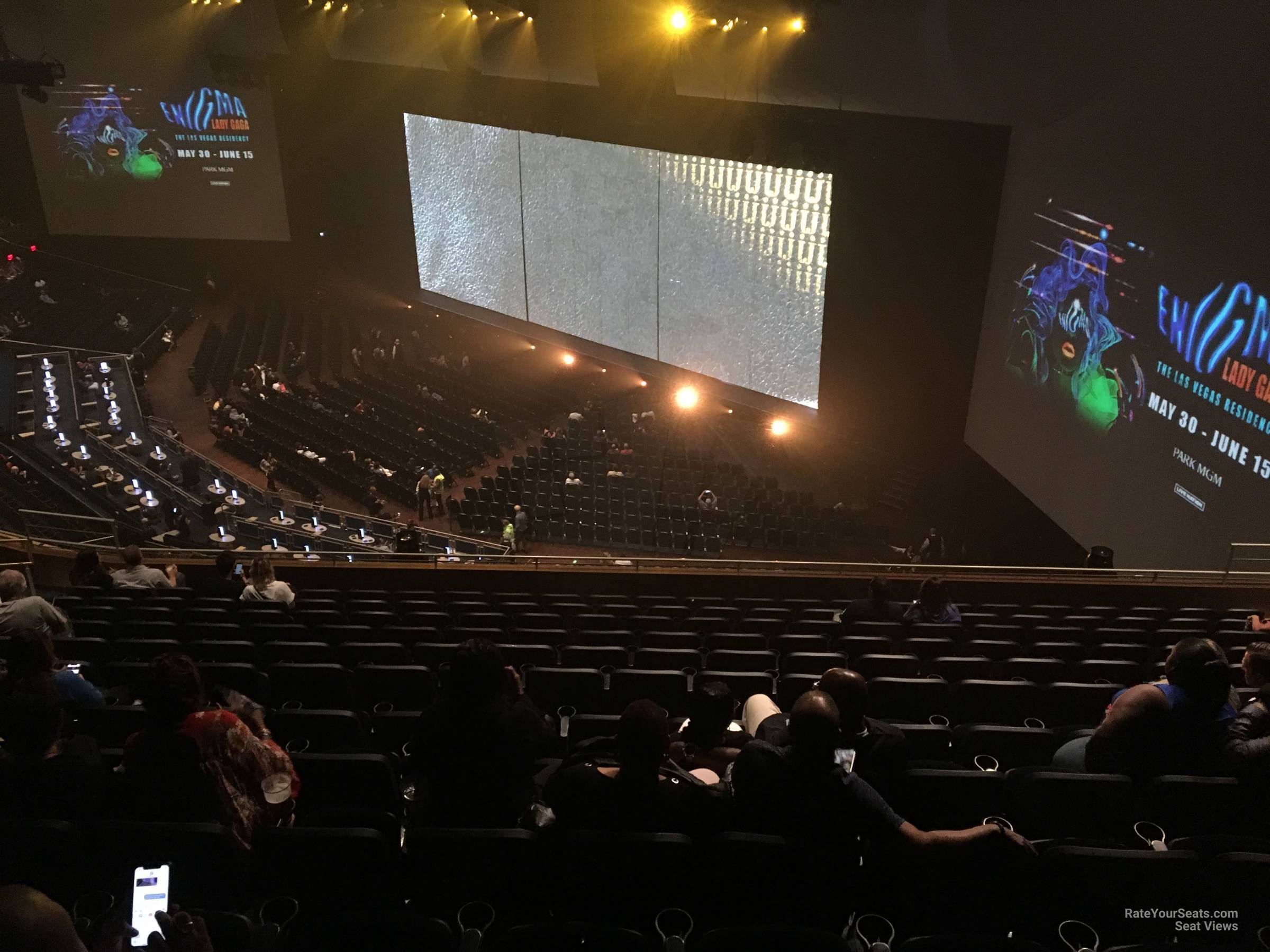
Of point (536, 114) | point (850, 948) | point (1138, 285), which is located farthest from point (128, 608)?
point (536, 114)

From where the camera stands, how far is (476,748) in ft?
9.16

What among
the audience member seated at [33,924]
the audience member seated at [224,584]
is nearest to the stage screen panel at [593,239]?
the audience member seated at [224,584]

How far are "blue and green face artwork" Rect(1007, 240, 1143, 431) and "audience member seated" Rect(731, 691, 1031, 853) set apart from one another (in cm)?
844

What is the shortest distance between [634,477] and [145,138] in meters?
16.6

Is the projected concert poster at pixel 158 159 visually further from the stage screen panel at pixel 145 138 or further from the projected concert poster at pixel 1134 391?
the projected concert poster at pixel 1134 391

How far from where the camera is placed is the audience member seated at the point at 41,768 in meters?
2.73

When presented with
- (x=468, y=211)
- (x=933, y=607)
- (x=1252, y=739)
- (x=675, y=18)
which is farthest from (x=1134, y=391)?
(x=468, y=211)

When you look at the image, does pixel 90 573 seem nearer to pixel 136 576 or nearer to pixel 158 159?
pixel 136 576

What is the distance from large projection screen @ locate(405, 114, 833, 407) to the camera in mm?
16281

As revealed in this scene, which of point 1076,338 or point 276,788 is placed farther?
point 1076,338

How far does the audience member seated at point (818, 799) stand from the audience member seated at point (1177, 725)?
0.90m

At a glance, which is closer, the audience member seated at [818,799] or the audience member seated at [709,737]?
the audience member seated at [818,799]

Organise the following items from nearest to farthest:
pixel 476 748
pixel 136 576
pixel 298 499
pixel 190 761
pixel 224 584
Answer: pixel 190 761, pixel 476 748, pixel 224 584, pixel 136 576, pixel 298 499

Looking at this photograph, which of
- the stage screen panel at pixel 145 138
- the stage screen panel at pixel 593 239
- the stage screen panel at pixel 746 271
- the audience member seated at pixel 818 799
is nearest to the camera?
the audience member seated at pixel 818 799
